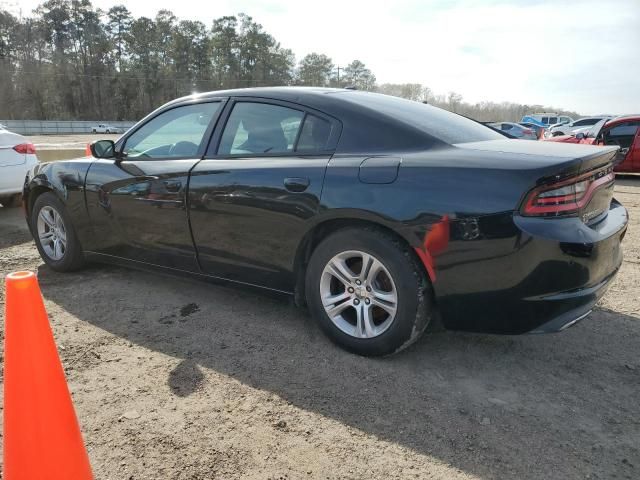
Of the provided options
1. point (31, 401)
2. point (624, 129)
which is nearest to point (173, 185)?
point (31, 401)

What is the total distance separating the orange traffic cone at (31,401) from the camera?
1.64 meters

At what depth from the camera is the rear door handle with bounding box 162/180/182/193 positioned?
11.0ft

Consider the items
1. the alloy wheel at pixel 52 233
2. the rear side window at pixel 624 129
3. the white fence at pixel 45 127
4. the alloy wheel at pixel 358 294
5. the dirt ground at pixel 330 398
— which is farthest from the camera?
the white fence at pixel 45 127

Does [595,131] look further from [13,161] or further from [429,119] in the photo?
[13,161]

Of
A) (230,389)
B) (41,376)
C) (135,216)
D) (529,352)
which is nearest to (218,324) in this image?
(230,389)

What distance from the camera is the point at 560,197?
2.32 m

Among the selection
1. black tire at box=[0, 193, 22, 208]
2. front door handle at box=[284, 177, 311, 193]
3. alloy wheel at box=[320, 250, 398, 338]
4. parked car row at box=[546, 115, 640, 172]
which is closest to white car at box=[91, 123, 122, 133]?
black tire at box=[0, 193, 22, 208]

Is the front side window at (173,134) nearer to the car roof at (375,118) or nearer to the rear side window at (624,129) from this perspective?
the car roof at (375,118)

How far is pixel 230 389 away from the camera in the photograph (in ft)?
8.29

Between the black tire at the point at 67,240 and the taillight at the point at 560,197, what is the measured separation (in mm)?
3675

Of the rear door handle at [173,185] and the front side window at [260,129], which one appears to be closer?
the front side window at [260,129]

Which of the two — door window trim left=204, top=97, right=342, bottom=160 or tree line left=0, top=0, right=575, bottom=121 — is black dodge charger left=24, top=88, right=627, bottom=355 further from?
tree line left=0, top=0, right=575, bottom=121

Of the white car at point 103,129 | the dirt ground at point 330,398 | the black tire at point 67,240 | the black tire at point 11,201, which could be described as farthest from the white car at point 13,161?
the white car at point 103,129

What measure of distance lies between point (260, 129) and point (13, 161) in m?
5.25
